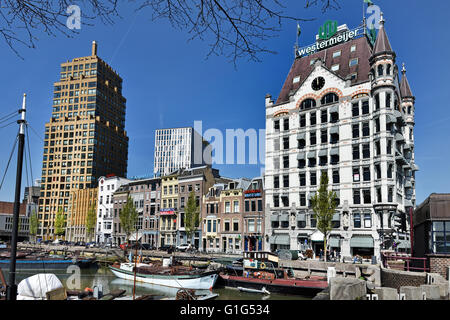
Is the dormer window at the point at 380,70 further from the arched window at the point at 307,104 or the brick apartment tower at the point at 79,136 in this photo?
the brick apartment tower at the point at 79,136

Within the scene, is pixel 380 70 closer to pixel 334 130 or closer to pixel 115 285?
pixel 334 130

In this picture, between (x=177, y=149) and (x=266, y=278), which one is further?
(x=177, y=149)

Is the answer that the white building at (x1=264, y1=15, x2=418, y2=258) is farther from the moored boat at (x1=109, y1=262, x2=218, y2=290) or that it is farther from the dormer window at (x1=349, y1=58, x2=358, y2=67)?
the moored boat at (x1=109, y1=262, x2=218, y2=290)

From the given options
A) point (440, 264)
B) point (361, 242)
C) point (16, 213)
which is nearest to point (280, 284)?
point (440, 264)

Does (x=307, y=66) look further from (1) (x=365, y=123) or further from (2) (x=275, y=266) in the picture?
(2) (x=275, y=266)

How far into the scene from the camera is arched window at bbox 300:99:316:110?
2250 inches

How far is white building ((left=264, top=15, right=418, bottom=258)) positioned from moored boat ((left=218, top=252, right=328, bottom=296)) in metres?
13.4

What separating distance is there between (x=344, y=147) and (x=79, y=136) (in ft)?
307

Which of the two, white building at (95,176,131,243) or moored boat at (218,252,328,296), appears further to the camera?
white building at (95,176,131,243)

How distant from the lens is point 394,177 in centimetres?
4781

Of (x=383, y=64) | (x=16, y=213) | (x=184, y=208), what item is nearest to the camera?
(x=16, y=213)

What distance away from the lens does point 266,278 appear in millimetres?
35625

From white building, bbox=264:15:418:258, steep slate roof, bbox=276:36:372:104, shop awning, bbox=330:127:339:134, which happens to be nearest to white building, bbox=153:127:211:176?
steep slate roof, bbox=276:36:372:104

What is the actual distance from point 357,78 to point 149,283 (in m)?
39.9
